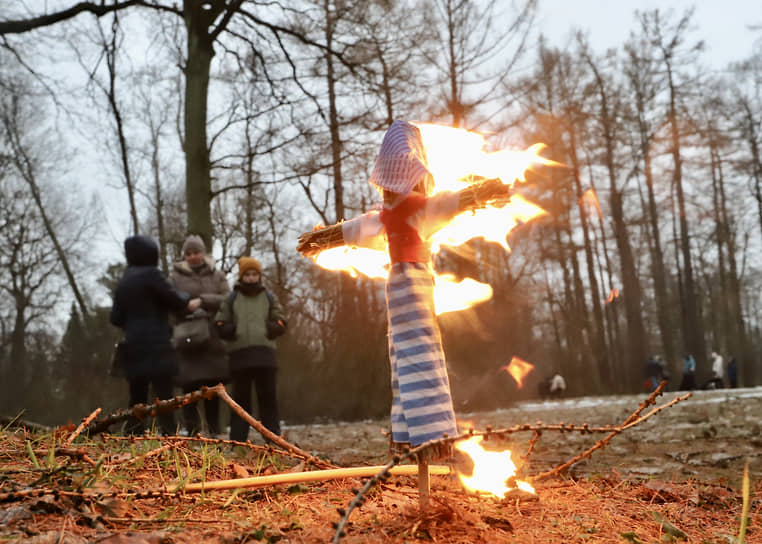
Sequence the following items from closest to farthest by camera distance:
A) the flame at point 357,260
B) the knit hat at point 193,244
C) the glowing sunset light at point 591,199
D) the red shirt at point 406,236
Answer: the red shirt at point 406,236
the flame at point 357,260
the knit hat at point 193,244
the glowing sunset light at point 591,199

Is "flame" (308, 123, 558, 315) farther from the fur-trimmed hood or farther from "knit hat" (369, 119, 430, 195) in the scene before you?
the fur-trimmed hood

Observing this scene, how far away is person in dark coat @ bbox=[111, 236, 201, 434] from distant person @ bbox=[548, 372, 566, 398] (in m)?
21.4

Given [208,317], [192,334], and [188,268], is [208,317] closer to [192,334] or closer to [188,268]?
[192,334]

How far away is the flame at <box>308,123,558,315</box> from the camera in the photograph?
2.63 metres

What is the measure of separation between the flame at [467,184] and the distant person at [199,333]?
12.8 feet

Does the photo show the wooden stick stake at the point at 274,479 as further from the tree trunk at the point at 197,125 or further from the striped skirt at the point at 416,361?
the tree trunk at the point at 197,125

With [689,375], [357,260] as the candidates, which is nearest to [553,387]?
[689,375]

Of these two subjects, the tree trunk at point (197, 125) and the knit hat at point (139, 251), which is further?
the tree trunk at point (197, 125)

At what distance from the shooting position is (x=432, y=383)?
2256 mm

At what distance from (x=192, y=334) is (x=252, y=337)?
2.32 ft

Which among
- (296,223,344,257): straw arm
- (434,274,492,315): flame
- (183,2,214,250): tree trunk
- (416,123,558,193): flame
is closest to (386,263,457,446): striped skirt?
(434,274,492,315): flame

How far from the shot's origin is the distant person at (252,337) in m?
6.11

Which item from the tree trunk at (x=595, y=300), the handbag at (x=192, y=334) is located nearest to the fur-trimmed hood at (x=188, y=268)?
the handbag at (x=192, y=334)

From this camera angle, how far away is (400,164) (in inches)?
96.0
